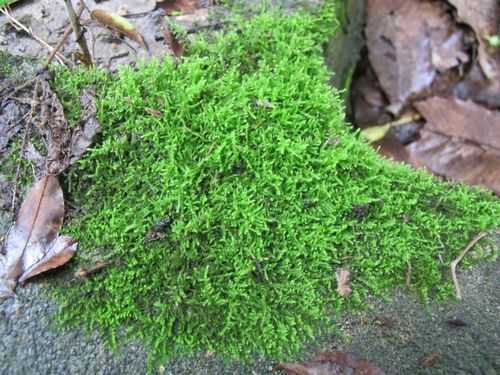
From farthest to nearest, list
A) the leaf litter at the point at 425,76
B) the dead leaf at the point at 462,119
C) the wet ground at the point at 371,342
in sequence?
the leaf litter at the point at 425,76 < the dead leaf at the point at 462,119 < the wet ground at the point at 371,342

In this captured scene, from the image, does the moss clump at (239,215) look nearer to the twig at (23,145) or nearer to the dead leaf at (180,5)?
the twig at (23,145)

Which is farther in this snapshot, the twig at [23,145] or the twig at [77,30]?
the twig at [77,30]

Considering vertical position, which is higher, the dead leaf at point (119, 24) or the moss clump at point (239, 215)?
the dead leaf at point (119, 24)

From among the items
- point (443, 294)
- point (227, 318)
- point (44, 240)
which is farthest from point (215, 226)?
point (443, 294)

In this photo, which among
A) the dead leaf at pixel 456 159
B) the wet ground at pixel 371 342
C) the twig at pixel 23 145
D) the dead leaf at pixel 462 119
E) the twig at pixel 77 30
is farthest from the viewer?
the dead leaf at pixel 462 119

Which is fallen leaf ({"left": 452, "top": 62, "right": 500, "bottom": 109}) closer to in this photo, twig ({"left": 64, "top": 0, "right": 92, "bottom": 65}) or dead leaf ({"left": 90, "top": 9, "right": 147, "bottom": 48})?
dead leaf ({"left": 90, "top": 9, "right": 147, "bottom": 48})

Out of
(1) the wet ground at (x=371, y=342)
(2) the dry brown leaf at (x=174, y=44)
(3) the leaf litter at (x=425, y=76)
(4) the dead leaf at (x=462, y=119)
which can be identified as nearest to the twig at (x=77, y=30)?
(2) the dry brown leaf at (x=174, y=44)

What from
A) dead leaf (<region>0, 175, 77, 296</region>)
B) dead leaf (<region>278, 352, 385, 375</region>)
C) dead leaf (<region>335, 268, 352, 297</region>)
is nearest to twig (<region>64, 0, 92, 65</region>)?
dead leaf (<region>0, 175, 77, 296</region>)
